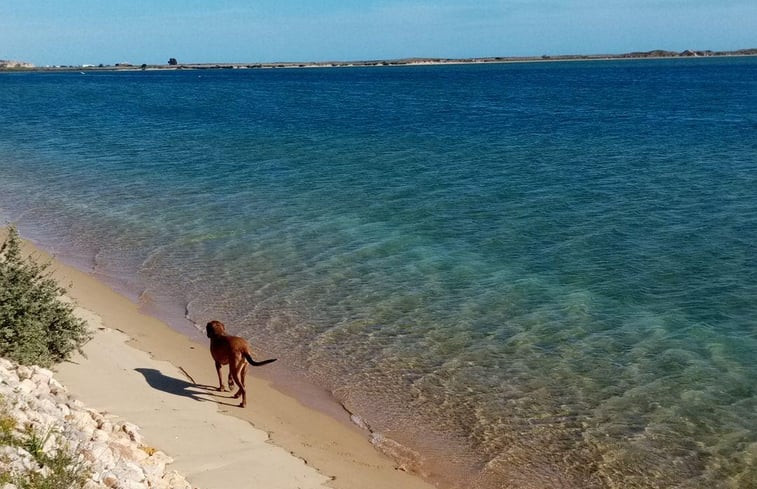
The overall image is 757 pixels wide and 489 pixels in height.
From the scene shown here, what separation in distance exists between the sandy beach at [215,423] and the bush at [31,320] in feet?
1.32

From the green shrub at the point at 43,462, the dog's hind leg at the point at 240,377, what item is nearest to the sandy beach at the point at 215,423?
the dog's hind leg at the point at 240,377

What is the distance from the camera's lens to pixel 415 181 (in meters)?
28.4

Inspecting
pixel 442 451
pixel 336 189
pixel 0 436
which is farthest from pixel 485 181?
pixel 0 436

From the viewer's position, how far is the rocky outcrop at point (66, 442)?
626 cm

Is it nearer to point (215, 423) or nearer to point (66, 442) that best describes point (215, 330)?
point (215, 423)

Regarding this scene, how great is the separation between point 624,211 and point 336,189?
399 inches

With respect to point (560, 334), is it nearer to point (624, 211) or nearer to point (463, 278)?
point (463, 278)

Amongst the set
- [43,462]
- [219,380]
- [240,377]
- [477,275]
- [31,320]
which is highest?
[43,462]

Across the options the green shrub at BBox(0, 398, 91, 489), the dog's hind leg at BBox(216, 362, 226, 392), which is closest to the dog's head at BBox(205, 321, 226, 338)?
the dog's hind leg at BBox(216, 362, 226, 392)

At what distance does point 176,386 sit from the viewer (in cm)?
1108

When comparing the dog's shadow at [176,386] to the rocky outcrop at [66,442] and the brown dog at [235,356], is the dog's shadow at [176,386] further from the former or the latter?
the rocky outcrop at [66,442]

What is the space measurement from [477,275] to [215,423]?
27.6 feet

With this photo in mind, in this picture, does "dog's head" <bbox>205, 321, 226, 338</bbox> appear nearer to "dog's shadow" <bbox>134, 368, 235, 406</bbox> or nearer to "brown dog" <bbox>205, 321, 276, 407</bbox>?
"brown dog" <bbox>205, 321, 276, 407</bbox>

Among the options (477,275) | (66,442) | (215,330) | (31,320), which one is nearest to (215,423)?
(215,330)
